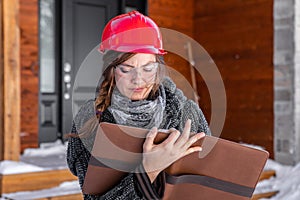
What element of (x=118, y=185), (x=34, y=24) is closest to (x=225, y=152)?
(x=118, y=185)

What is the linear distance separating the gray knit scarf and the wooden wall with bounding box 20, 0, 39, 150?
12.4 feet

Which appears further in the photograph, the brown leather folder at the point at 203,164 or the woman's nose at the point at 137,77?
the woman's nose at the point at 137,77

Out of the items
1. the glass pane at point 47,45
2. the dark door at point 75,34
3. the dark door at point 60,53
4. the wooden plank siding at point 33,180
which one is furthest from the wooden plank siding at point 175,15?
the wooden plank siding at point 33,180

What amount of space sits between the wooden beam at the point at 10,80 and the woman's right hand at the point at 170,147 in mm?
2768

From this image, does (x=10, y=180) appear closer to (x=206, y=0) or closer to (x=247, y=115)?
(x=247, y=115)

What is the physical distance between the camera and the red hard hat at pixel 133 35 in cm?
83

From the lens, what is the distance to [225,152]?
71 centimetres

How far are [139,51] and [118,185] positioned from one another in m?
0.25

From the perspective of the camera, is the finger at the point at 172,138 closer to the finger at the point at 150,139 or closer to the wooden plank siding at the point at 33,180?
the finger at the point at 150,139

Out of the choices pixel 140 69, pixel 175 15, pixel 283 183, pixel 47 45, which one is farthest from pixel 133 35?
pixel 175 15

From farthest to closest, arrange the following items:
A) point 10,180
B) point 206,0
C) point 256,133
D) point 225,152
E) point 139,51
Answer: point 206,0, point 256,133, point 10,180, point 139,51, point 225,152

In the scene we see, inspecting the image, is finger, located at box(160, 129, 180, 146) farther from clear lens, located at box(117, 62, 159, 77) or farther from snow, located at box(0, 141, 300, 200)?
snow, located at box(0, 141, 300, 200)

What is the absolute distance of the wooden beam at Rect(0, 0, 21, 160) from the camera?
3258mm

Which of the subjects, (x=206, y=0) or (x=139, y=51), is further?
(x=206, y=0)
